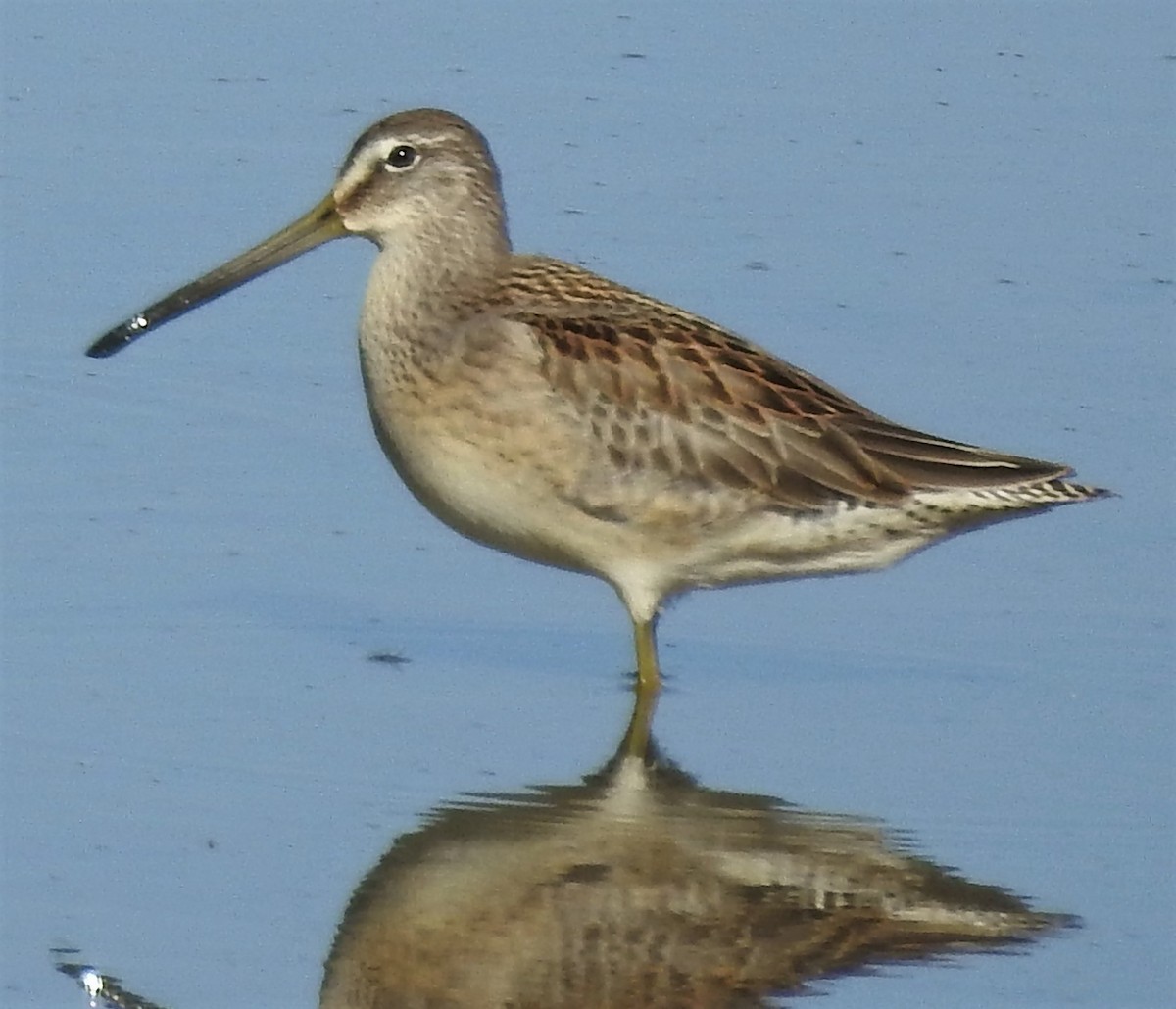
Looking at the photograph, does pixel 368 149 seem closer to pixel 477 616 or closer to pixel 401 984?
pixel 477 616

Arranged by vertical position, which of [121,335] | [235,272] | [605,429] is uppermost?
[235,272]

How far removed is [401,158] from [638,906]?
2.59 m

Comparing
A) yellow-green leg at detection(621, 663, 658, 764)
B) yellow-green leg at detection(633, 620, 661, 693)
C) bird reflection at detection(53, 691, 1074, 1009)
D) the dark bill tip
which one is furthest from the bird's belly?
the dark bill tip

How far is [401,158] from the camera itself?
9.42 m

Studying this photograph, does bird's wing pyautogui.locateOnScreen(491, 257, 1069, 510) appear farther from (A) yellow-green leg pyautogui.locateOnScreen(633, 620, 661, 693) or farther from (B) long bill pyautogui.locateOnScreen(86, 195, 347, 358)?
(B) long bill pyautogui.locateOnScreen(86, 195, 347, 358)

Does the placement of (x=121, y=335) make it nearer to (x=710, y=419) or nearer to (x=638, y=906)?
(x=710, y=419)

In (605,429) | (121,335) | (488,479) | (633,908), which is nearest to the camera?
(633,908)

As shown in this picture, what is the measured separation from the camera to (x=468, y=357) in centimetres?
903

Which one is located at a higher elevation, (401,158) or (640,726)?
(401,158)

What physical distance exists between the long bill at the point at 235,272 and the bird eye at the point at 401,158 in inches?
7.2

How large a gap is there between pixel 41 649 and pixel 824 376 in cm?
280

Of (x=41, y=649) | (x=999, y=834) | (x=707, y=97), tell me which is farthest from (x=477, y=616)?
(x=707, y=97)

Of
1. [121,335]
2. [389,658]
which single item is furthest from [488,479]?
[121,335]

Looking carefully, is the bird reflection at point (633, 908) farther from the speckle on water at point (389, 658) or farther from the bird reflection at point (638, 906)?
the speckle on water at point (389, 658)
